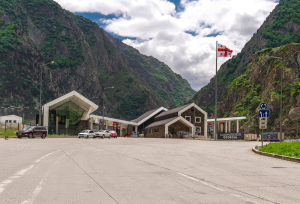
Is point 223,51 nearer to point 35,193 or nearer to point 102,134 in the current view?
→ point 102,134

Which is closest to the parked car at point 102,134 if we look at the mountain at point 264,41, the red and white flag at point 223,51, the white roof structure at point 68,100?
the white roof structure at point 68,100

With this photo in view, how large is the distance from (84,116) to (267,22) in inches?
5244

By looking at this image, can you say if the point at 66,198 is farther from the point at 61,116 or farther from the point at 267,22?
the point at 267,22

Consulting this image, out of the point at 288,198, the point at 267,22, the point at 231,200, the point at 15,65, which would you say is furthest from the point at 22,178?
the point at 267,22

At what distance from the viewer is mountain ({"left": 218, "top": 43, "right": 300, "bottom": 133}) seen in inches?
3863

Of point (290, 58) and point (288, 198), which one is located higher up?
point (290, 58)

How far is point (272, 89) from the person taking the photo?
4139 inches

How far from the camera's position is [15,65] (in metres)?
167

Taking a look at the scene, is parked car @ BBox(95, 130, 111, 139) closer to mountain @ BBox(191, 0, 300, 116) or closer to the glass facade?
the glass facade

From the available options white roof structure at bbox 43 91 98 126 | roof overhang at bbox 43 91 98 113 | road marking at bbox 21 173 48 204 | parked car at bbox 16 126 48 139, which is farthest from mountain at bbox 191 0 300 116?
road marking at bbox 21 173 48 204

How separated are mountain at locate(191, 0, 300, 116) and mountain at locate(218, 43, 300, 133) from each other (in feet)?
57.5

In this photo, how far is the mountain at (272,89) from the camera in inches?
3863

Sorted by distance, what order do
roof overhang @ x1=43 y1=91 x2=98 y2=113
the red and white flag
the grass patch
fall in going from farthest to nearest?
roof overhang @ x1=43 y1=91 x2=98 y2=113 → the red and white flag → the grass patch

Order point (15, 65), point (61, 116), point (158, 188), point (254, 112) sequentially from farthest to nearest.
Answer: point (15, 65), point (254, 112), point (61, 116), point (158, 188)
